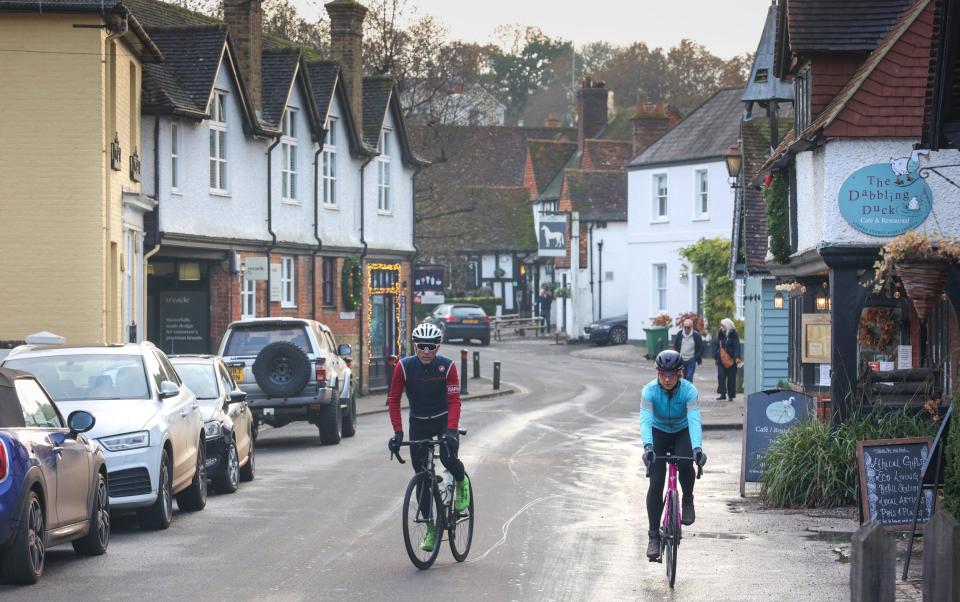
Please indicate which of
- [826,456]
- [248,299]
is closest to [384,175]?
[248,299]

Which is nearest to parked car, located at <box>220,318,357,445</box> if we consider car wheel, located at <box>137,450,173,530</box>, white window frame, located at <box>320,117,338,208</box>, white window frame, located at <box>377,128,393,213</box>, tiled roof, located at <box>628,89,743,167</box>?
car wheel, located at <box>137,450,173,530</box>

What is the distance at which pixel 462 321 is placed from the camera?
66.8 m

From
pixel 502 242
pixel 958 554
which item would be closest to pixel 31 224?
pixel 958 554

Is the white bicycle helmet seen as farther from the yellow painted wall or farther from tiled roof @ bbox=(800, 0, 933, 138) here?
the yellow painted wall

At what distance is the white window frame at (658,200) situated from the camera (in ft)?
186

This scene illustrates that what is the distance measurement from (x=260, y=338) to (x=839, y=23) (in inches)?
419

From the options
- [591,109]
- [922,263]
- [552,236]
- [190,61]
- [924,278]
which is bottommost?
[924,278]

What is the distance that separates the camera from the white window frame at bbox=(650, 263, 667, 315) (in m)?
57.6

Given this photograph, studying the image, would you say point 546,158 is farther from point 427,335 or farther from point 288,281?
point 427,335

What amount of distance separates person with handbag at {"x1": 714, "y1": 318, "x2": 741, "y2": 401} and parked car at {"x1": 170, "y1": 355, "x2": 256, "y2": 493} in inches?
684

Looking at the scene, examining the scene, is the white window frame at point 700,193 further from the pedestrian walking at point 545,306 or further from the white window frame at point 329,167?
the pedestrian walking at point 545,306

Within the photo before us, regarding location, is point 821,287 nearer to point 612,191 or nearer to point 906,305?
point 906,305

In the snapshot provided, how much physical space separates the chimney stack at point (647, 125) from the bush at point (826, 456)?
45084mm

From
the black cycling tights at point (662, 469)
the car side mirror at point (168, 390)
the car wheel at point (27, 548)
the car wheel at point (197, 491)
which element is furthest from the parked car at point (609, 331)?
the car wheel at point (27, 548)
